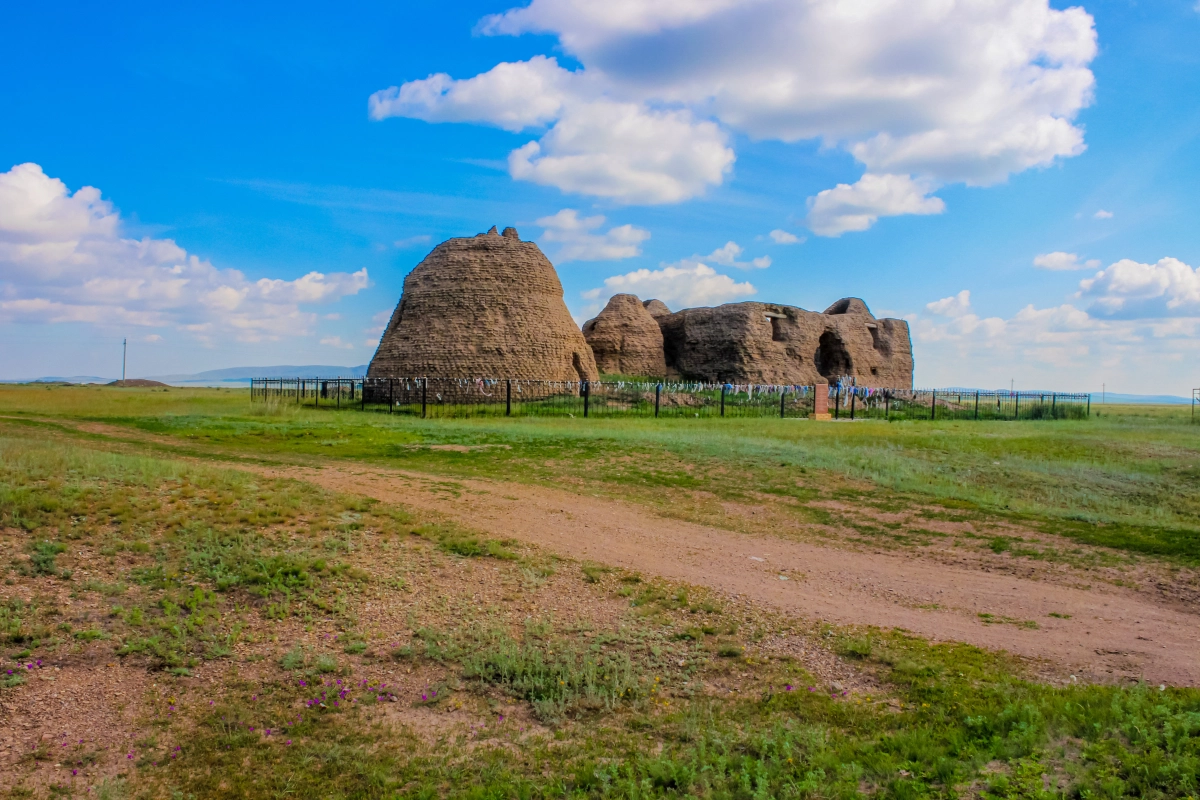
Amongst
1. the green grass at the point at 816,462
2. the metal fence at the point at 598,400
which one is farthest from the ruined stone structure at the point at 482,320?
the green grass at the point at 816,462

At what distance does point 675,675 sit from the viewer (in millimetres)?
5930

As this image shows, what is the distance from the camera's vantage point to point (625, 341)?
46562 mm

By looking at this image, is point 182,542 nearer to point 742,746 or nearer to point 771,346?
point 742,746

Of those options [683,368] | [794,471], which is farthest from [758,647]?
[683,368]

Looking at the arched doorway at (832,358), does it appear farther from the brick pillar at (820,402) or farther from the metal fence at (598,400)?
the brick pillar at (820,402)

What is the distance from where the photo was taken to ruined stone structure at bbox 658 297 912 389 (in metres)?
44.5

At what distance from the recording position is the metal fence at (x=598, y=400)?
3275 centimetres

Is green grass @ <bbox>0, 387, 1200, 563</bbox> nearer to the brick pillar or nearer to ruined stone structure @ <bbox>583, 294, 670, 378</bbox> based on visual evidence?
the brick pillar

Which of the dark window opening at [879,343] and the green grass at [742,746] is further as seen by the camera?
the dark window opening at [879,343]

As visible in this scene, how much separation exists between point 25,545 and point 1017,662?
9223mm

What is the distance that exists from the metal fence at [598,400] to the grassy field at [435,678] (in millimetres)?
21235

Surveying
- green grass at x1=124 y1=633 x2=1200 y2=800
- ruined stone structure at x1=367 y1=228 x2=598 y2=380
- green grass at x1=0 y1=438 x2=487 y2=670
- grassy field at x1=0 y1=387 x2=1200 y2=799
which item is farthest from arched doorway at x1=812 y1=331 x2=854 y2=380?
green grass at x1=124 y1=633 x2=1200 y2=800

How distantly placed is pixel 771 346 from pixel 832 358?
8.13m

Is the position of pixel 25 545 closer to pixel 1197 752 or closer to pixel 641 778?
pixel 641 778
